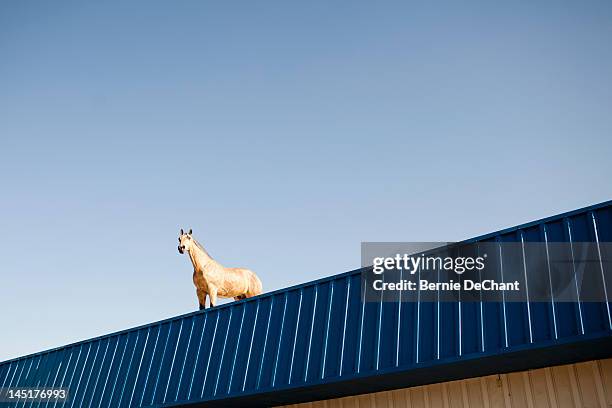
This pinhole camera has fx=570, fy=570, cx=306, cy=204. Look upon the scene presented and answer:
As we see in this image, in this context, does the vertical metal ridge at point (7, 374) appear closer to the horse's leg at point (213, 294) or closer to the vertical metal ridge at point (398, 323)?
the horse's leg at point (213, 294)

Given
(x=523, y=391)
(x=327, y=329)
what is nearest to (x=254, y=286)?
(x=327, y=329)

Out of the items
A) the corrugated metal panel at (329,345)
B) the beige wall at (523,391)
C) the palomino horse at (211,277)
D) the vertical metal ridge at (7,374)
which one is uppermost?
the palomino horse at (211,277)

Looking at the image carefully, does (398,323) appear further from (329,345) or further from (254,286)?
(254,286)

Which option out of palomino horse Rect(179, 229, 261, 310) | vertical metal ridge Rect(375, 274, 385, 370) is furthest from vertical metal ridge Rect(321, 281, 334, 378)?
palomino horse Rect(179, 229, 261, 310)

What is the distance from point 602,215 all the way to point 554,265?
3.64 ft

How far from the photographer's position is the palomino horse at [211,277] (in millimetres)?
18156

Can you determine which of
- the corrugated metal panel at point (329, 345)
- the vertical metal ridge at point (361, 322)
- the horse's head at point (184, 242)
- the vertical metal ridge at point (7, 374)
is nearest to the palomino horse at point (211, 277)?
the horse's head at point (184, 242)

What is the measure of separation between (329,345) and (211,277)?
25.7ft

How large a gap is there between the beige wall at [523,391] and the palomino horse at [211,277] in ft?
26.4

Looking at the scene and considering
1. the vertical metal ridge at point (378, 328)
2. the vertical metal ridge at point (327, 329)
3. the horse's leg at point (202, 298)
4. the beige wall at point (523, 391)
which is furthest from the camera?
the horse's leg at point (202, 298)

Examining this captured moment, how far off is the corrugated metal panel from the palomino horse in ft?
9.67

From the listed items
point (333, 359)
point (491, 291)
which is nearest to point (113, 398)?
point (333, 359)

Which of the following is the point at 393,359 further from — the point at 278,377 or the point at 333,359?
the point at 278,377

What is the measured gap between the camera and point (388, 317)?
1087 cm
